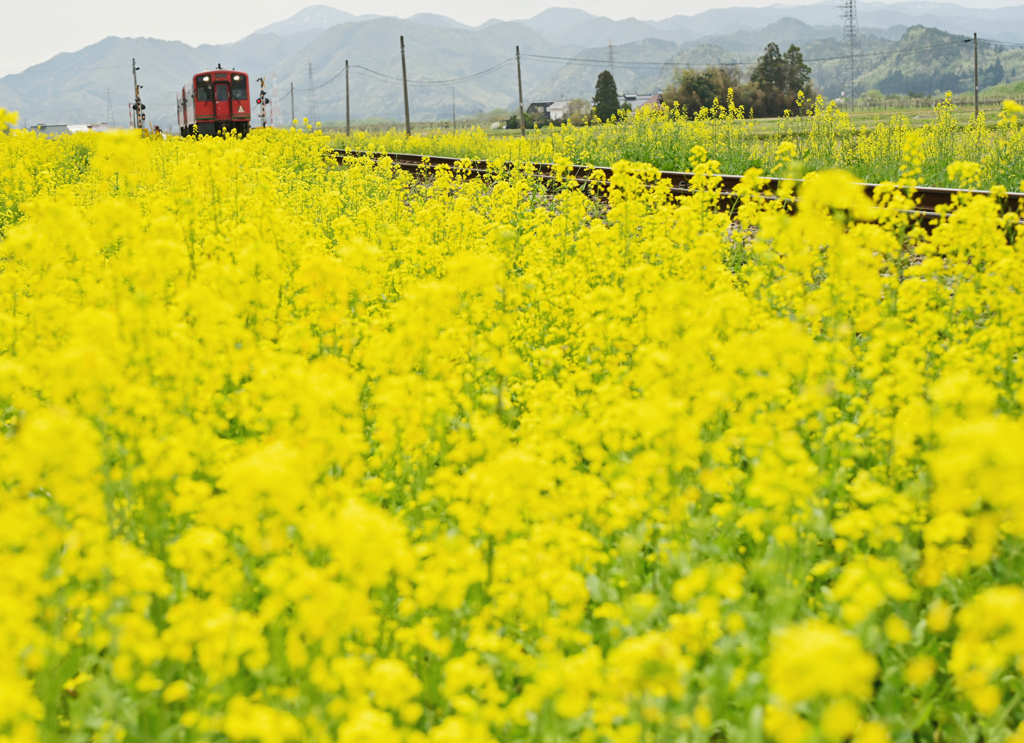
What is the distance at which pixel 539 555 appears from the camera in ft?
8.21

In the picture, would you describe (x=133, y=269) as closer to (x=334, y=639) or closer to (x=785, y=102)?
(x=334, y=639)

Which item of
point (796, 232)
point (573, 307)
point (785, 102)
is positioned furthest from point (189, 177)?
point (785, 102)

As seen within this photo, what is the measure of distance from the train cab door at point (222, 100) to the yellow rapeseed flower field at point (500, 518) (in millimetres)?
25464

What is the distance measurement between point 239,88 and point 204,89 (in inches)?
50.0

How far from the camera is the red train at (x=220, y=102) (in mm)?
27938

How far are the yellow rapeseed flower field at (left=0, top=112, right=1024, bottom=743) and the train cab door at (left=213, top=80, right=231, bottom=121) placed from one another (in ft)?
83.5

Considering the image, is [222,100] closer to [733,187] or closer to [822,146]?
[822,146]

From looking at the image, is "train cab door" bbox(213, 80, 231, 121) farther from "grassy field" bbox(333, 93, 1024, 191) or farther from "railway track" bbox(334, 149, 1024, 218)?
"grassy field" bbox(333, 93, 1024, 191)

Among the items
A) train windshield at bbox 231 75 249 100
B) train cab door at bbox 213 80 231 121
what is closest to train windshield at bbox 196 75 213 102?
train cab door at bbox 213 80 231 121

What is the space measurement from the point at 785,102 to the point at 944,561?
2051 inches

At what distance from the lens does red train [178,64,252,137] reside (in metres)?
27.9

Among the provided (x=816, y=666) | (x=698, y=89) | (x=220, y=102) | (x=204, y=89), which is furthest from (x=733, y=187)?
(x=698, y=89)

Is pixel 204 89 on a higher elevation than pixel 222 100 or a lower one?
higher

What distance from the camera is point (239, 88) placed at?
28.6 metres
